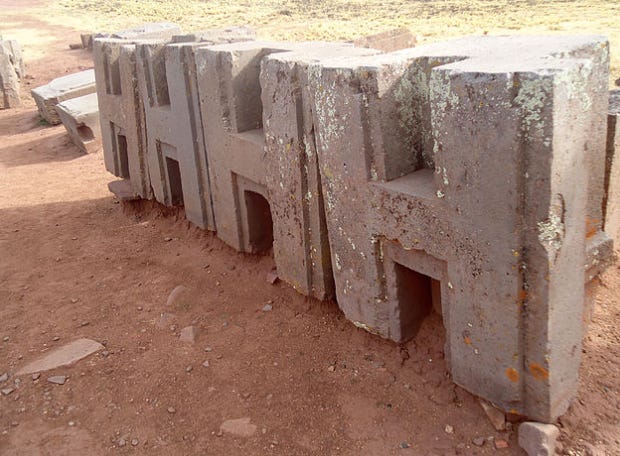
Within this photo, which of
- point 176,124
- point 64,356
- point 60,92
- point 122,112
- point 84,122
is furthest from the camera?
point 60,92

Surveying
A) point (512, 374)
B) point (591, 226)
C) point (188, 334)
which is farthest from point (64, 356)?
point (591, 226)

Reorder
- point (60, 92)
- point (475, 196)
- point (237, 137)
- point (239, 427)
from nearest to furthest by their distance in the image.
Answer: point (475, 196), point (239, 427), point (237, 137), point (60, 92)

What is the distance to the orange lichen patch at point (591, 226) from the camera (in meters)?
3.47

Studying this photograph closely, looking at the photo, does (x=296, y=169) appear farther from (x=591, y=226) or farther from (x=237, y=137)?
(x=591, y=226)

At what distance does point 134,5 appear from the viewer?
36156 mm

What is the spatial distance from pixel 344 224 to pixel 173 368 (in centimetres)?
153

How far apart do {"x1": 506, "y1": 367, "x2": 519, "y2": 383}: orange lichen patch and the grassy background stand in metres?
10.2

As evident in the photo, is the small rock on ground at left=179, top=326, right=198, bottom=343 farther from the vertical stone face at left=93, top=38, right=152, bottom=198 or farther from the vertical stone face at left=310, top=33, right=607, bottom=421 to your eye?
the vertical stone face at left=93, top=38, right=152, bottom=198

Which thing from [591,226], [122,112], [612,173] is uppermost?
[122,112]

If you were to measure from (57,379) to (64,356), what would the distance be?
0.29 meters

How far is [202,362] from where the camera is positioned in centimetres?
429

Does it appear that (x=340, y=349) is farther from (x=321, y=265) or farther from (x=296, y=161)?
(x=296, y=161)

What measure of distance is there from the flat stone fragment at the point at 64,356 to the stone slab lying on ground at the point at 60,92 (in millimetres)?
8567

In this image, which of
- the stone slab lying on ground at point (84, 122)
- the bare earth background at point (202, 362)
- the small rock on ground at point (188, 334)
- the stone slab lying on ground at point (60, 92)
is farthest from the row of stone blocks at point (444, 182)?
the stone slab lying on ground at point (60, 92)
